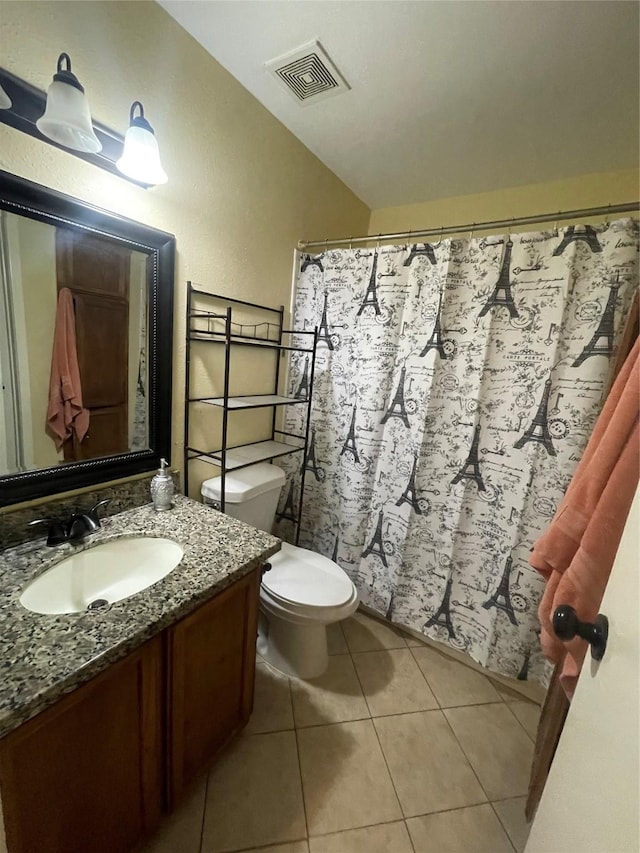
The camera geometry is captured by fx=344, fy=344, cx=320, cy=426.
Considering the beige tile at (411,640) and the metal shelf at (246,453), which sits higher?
the metal shelf at (246,453)

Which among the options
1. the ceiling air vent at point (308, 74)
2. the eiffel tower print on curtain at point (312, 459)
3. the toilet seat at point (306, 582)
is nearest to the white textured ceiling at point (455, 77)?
the ceiling air vent at point (308, 74)

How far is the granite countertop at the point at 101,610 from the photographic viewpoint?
619 mm

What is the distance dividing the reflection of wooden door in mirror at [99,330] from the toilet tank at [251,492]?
42 centimetres

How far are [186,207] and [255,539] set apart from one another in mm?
1249

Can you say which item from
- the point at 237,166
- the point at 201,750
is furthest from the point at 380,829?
the point at 237,166

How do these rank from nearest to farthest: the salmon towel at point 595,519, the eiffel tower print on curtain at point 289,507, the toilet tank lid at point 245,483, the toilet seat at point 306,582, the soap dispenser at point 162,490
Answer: the salmon towel at point 595,519, the soap dispenser at point 162,490, the toilet seat at point 306,582, the toilet tank lid at point 245,483, the eiffel tower print on curtain at point 289,507

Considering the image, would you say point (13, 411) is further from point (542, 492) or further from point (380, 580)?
point (542, 492)

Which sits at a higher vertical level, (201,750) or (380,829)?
(201,750)

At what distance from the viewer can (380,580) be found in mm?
1822

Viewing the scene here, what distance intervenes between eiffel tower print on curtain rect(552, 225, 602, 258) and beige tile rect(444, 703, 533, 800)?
190 centimetres

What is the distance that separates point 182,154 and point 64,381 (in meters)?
0.92

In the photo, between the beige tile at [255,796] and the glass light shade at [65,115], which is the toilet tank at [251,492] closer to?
the beige tile at [255,796]

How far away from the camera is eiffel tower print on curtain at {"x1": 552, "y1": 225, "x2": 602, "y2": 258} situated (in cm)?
125

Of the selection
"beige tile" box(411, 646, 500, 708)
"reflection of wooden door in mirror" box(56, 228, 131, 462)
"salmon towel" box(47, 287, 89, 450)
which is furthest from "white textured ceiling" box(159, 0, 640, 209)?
"beige tile" box(411, 646, 500, 708)
